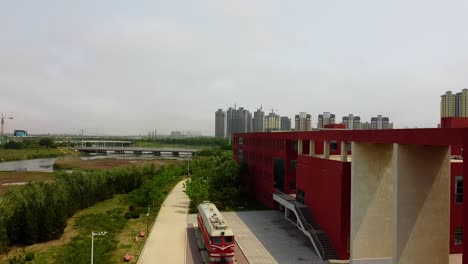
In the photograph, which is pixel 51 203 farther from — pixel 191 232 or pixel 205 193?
pixel 205 193

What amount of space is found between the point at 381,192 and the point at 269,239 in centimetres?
1111

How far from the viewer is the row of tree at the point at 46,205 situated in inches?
1224

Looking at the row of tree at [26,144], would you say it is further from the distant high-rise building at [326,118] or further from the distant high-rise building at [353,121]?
the distant high-rise building at [353,121]

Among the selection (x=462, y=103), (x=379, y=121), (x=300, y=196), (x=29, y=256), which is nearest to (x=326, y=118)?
(x=379, y=121)

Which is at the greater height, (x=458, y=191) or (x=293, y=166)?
(x=293, y=166)

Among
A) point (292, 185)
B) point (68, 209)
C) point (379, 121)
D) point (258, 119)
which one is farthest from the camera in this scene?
point (258, 119)

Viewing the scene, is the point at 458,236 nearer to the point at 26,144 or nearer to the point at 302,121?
the point at 302,121

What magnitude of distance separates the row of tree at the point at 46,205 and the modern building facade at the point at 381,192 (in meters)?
22.0

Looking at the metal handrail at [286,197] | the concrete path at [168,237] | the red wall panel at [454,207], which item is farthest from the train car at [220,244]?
the red wall panel at [454,207]

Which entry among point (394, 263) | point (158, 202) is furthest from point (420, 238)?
point (158, 202)

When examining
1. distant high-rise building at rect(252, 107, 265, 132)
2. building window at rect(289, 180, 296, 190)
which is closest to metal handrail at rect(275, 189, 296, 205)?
building window at rect(289, 180, 296, 190)

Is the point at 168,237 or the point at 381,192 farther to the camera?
the point at 168,237

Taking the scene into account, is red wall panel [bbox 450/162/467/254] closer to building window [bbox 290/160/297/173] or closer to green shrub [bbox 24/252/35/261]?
building window [bbox 290/160/297/173]

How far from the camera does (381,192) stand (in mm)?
24891
